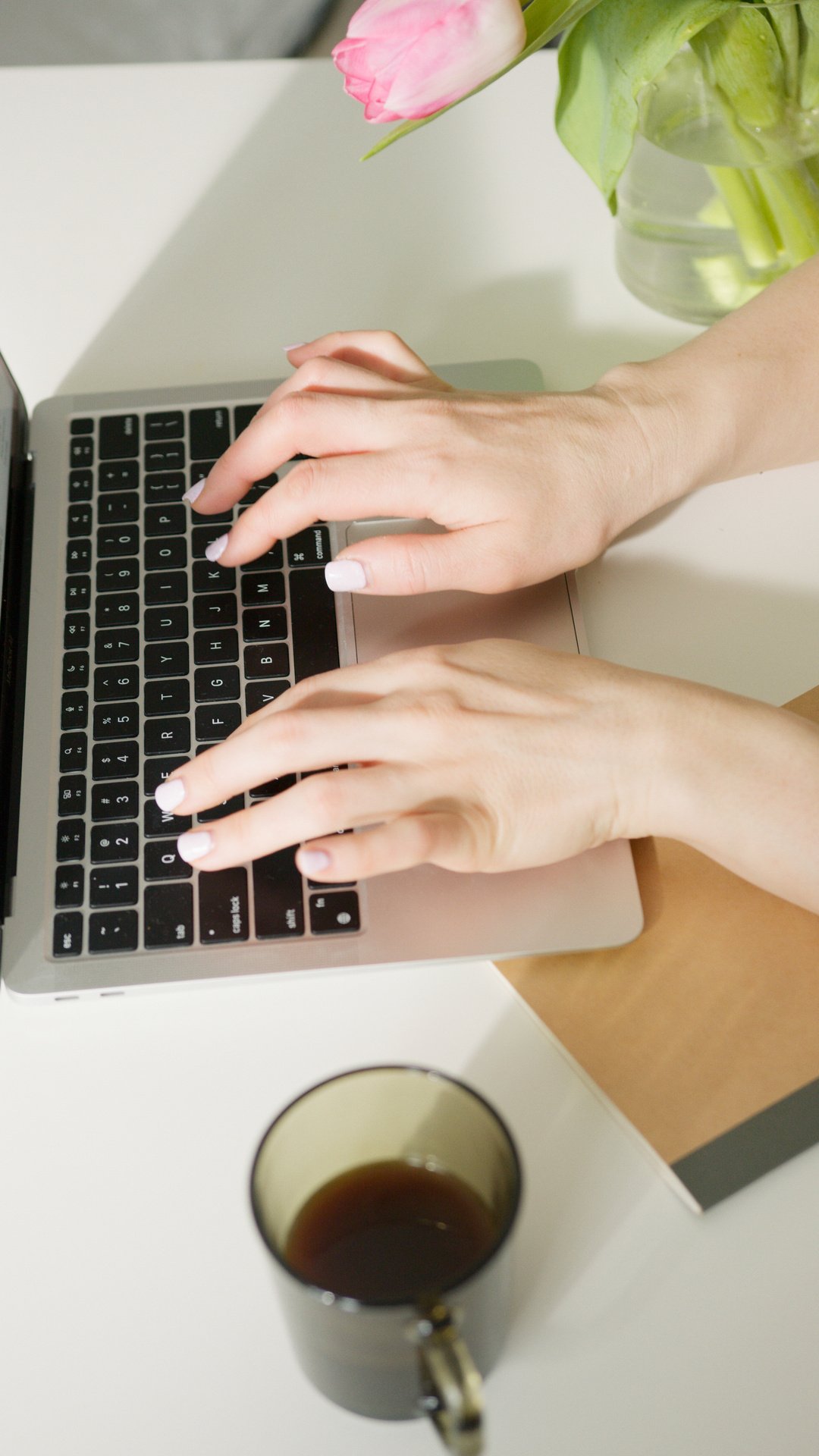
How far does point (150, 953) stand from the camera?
590 mm

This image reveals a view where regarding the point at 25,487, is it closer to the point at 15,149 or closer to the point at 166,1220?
the point at 15,149

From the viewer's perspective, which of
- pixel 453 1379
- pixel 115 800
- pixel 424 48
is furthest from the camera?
pixel 115 800

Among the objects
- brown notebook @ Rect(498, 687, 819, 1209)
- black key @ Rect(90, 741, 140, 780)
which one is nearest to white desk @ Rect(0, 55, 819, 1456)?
brown notebook @ Rect(498, 687, 819, 1209)

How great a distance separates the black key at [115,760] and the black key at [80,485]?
199mm

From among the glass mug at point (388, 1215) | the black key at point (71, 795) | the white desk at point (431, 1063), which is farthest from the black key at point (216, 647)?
the glass mug at point (388, 1215)

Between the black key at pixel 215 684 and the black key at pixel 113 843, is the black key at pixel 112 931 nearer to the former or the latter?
the black key at pixel 113 843

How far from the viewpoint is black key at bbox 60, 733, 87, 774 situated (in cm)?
65

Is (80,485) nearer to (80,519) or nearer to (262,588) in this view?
(80,519)

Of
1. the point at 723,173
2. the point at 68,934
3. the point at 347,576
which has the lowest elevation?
the point at 68,934

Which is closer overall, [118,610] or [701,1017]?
[701,1017]

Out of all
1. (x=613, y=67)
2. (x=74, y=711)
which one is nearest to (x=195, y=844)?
(x=74, y=711)

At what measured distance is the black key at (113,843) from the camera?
0.62 metres

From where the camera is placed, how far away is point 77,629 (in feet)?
2.35

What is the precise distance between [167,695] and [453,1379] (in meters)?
0.41
